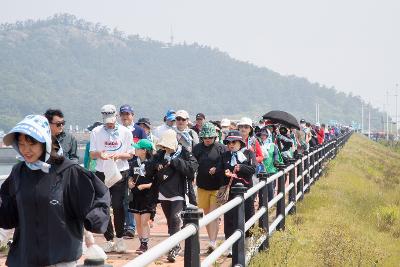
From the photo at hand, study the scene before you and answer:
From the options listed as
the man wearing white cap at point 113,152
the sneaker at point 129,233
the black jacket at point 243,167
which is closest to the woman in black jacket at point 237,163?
the black jacket at point 243,167

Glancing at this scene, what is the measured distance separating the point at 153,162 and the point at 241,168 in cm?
99

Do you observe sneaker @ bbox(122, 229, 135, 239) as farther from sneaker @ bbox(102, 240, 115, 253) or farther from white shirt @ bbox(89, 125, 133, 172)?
white shirt @ bbox(89, 125, 133, 172)

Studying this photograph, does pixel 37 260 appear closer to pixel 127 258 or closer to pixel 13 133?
pixel 13 133

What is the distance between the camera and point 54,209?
446 cm

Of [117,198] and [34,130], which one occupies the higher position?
[34,130]

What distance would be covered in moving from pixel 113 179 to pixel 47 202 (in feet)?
16.8

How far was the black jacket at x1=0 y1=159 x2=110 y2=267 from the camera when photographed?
4.46 meters

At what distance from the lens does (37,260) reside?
4.49 m

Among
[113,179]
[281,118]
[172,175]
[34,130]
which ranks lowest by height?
[113,179]

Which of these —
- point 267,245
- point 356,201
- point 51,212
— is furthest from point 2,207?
point 356,201

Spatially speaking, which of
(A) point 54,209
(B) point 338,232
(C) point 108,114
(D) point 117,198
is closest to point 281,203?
(B) point 338,232

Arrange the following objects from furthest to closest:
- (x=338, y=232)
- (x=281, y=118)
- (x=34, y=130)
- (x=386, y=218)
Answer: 1. (x=281, y=118)
2. (x=386, y=218)
3. (x=338, y=232)
4. (x=34, y=130)

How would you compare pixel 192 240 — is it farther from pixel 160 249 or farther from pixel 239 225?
pixel 239 225

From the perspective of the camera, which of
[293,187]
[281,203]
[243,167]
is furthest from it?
[293,187]
